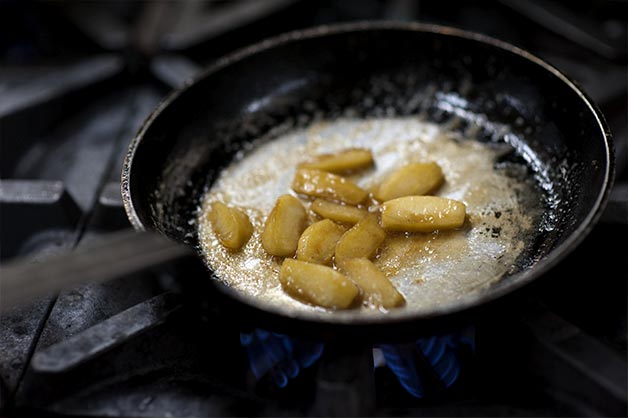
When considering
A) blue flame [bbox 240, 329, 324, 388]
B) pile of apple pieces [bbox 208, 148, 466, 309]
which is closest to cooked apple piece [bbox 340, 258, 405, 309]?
pile of apple pieces [bbox 208, 148, 466, 309]

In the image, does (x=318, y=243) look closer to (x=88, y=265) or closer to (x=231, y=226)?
(x=231, y=226)

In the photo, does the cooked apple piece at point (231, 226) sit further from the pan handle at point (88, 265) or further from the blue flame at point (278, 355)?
the pan handle at point (88, 265)

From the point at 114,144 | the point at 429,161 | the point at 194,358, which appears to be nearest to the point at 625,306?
the point at 429,161

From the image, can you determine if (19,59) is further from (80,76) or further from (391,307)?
(391,307)

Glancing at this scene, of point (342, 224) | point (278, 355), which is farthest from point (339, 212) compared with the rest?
point (278, 355)

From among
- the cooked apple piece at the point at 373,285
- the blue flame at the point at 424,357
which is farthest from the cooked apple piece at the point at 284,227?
the blue flame at the point at 424,357

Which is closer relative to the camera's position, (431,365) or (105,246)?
(105,246)
